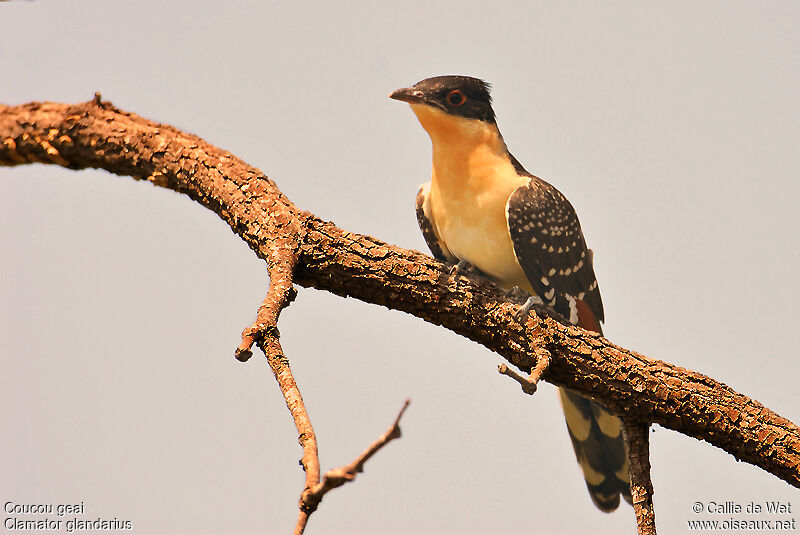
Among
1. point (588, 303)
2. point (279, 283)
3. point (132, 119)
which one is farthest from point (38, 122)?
point (588, 303)

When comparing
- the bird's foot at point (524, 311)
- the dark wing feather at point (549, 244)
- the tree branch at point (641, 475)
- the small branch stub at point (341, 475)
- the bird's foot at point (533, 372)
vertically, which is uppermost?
the dark wing feather at point (549, 244)

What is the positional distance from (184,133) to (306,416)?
6.15 feet

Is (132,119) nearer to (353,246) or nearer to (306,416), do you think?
(353,246)

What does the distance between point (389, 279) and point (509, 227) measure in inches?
44.6

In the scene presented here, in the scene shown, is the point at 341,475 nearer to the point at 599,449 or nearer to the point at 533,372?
the point at 533,372

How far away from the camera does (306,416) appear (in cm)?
245

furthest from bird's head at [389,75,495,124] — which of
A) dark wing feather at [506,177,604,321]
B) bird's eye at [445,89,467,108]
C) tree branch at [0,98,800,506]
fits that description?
tree branch at [0,98,800,506]

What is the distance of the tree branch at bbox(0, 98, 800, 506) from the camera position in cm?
348

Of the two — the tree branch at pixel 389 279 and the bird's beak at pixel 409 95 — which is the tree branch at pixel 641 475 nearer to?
the tree branch at pixel 389 279

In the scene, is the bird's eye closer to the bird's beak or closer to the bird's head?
the bird's head

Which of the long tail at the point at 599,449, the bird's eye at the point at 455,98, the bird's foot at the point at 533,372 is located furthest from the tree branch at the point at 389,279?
the bird's eye at the point at 455,98

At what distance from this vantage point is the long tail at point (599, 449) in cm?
441

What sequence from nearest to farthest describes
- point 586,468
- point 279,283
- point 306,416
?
point 306,416 < point 279,283 < point 586,468

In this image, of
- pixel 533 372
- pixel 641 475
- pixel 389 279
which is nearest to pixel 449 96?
pixel 389 279
